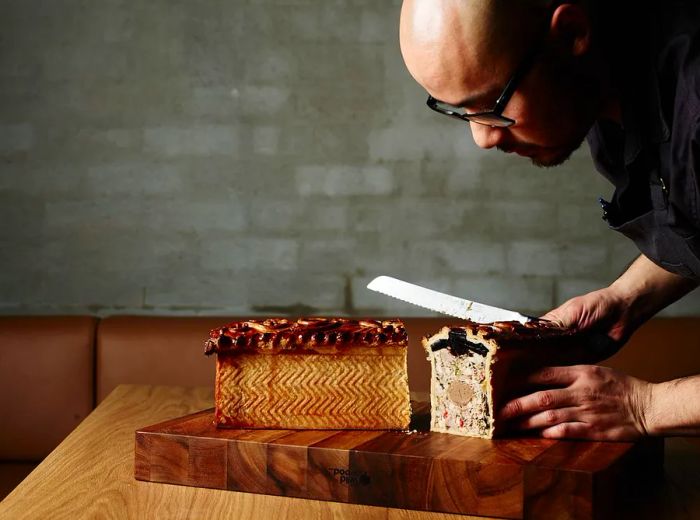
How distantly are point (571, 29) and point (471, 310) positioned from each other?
0.59 metres

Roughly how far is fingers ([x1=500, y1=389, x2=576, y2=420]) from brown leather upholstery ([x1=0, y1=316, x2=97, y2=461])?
1803 mm

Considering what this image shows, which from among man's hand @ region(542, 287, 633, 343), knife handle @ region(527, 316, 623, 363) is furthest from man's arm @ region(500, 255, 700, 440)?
man's hand @ region(542, 287, 633, 343)

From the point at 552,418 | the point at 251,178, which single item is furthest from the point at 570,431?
the point at 251,178

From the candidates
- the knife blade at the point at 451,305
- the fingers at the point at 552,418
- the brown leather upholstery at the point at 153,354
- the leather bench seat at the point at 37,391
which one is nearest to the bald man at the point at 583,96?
the fingers at the point at 552,418

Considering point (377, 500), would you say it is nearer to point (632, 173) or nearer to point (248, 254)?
point (632, 173)

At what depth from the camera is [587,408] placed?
126 cm

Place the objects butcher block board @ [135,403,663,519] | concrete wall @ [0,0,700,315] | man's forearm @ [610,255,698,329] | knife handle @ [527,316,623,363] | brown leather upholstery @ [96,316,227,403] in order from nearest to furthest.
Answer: butcher block board @ [135,403,663,519], knife handle @ [527,316,623,363], man's forearm @ [610,255,698,329], brown leather upholstery @ [96,316,227,403], concrete wall @ [0,0,700,315]

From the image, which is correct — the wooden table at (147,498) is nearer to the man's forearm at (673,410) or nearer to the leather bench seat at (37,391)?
the man's forearm at (673,410)

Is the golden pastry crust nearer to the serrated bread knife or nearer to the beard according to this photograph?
the serrated bread knife

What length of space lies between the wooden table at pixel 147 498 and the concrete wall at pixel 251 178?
1393 millimetres

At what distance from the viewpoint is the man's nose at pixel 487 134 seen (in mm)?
1399

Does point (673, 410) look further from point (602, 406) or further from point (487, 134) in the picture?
point (487, 134)

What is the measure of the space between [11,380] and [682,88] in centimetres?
222

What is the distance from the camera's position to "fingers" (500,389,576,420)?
4.13 feet
